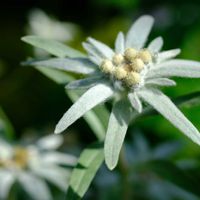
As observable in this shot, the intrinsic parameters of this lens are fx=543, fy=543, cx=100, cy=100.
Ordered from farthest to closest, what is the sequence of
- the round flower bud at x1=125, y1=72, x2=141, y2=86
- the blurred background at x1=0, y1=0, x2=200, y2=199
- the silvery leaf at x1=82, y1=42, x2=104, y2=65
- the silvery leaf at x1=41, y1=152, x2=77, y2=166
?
1. the blurred background at x1=0, y1=0, x2=200, y2=199
2. the silvery leaf at x1=41, y1=152, x2=77, y2=166
3. the silvery leaf at x1=82, y1=42, x2=104, y2=65
4. the round flower bud at x1=125, y1=72, x2=141, y2=86

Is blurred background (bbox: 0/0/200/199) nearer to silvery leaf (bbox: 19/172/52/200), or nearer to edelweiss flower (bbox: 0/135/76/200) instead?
edelweiss flower (bbox: 0/135/76/200)

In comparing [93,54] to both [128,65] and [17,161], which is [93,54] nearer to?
[128,65]

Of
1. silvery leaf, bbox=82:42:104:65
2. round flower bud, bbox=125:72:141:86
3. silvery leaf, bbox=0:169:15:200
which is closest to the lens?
round flower bud, bbox=125:72:141:86

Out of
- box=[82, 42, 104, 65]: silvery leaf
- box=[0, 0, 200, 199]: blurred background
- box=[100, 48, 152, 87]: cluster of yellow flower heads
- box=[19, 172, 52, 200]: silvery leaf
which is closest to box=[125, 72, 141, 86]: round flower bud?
box=[100, 48, 152, 87]: cluster of yellow flower heads

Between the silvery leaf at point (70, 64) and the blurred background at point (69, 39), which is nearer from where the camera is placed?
the silvery leaf at point (70, 64)

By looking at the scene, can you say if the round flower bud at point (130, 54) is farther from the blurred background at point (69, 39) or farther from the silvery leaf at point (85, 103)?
the blurred background at point (69, 39)

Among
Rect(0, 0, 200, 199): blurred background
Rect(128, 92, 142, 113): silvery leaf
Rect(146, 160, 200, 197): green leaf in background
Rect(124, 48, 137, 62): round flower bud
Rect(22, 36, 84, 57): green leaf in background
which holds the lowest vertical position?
→ Rect(0, 0, 200, 199): blurred background

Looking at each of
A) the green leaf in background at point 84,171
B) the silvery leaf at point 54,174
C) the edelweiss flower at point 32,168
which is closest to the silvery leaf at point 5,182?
the edelweiss flower at point 32,168
